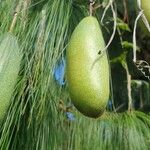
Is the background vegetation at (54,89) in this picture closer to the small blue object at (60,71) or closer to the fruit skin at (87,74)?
the small blue object at (60,71)

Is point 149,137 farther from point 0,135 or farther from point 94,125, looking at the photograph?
point 0,135

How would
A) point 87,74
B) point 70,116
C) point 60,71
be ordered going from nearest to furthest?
point 87,74 < point 60,71 < point 70,116

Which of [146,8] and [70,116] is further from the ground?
[146,8]

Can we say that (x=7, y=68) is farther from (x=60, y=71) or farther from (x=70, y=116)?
(x=70, y=116)

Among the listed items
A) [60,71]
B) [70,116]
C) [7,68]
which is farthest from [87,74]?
[70,116]

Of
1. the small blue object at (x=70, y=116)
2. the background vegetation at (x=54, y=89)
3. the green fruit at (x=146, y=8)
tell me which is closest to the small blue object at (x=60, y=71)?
the background vegetation at (x=54, y=89)

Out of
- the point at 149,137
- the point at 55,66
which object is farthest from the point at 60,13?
the point at 149,137
